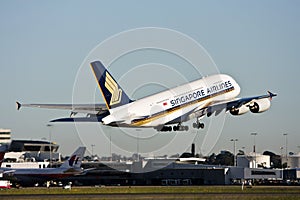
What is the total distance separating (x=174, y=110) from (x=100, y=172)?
2551 inches

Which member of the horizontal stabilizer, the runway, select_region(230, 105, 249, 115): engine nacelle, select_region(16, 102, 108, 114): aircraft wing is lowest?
the runway

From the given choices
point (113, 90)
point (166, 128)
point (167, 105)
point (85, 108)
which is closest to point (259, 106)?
point (166, 128)

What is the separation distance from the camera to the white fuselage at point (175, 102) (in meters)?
101

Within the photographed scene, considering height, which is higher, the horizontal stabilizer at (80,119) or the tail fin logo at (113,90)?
the tail fin logo at (113,90)

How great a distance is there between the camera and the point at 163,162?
178500 millimetres

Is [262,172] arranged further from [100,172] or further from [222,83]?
[222,83]

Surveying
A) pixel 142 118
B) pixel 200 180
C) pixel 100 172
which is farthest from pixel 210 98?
pixel 100 172

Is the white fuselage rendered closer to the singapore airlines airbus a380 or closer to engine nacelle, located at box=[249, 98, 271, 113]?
the singapore airlines airbus a380

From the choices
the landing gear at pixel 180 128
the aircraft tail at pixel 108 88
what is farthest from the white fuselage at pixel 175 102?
the landing gear at pixel 180 128

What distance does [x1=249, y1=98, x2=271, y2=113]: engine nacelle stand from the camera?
116m

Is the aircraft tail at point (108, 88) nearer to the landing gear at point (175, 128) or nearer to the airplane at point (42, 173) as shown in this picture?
the landing gear at point (175, 128)

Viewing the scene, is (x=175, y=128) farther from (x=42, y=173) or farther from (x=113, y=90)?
(x=42, y=173)

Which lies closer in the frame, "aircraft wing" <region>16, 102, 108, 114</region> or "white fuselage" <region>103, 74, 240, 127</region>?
"white fuselage" <region>103, 74, 240, 127</region>

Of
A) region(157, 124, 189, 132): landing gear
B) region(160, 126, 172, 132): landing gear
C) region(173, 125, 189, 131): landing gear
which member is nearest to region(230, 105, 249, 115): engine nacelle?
region(173, 125, 189, 131): landing gear
